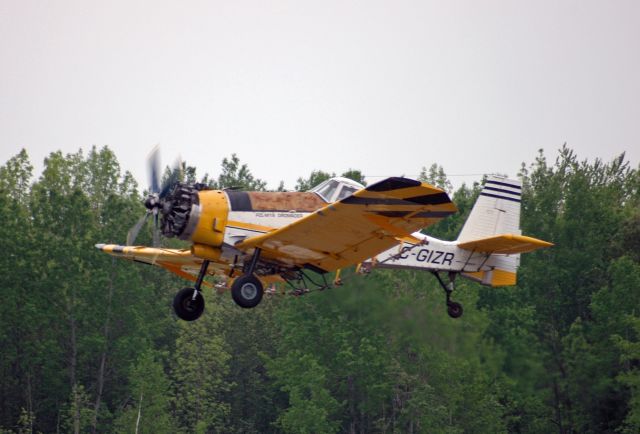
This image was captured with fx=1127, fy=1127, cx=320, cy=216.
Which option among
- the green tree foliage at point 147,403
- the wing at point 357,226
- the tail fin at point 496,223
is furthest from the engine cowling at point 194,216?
the green tree foliage at point 147,403

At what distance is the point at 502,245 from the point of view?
2569 cm

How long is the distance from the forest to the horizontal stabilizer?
1.40 meters

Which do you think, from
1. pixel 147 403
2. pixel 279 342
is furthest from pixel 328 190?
pixel 279 342

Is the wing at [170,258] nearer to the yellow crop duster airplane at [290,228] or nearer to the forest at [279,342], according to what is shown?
the yellow crop duster airplane at [290,228]

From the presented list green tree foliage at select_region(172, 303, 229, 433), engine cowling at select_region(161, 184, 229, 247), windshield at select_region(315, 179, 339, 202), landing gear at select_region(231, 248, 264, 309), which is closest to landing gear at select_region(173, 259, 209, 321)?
engine cowling at select_region(161, 184, 229, 247)

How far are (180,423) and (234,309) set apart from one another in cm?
740

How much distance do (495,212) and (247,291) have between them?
851 cm

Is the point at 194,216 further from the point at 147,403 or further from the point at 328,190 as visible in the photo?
the point at 147,403

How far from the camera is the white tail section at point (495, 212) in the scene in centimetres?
2750

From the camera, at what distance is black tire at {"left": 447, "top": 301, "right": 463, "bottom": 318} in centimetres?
2442

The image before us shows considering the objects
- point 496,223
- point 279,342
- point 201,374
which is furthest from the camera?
point 279,342

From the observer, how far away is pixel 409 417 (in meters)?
38.5

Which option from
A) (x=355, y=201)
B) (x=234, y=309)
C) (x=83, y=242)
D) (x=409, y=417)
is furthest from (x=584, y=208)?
(x=355, y=201)

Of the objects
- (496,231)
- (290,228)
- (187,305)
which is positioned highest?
(496,231)
